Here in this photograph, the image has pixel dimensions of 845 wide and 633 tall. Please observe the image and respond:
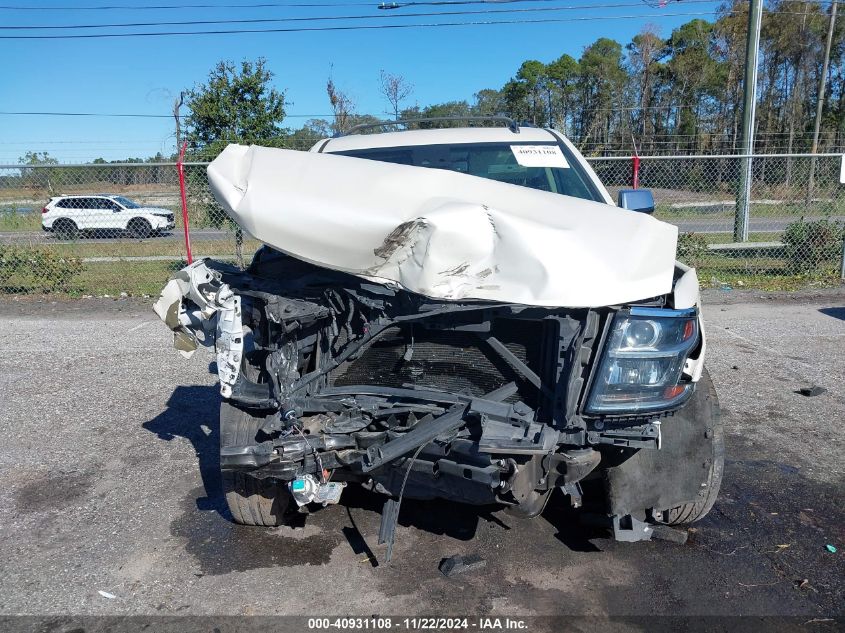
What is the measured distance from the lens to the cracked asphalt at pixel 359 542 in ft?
10.5

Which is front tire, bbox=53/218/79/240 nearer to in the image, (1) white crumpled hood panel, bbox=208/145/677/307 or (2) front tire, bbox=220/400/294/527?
(2) front tire, bbox=220/400/294/527

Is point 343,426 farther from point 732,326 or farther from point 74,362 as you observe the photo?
point 732,326

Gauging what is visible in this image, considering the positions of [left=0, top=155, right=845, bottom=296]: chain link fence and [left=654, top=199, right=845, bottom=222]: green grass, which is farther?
[left=654, top=199, right=845, bottom=222]: green grass

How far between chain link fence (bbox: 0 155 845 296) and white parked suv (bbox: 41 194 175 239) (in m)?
0.03

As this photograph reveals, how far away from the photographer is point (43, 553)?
12.1ft

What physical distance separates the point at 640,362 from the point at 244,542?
91.6 inches

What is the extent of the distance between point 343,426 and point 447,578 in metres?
0.95

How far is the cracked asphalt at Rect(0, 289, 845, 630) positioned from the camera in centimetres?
321

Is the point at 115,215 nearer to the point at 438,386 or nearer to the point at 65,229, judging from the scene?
the point at 65,229

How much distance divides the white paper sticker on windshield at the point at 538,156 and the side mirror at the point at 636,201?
50cm

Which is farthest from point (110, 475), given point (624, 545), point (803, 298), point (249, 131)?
point (803, 298)

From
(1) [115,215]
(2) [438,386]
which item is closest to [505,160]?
(2) [438,386]

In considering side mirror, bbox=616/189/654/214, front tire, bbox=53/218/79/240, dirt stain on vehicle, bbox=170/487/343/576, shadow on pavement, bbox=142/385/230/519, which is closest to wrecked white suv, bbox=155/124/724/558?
dirt stain on vehicle, bbox=170/487/343/576

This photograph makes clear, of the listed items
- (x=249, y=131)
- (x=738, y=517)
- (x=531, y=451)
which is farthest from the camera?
(x=249, y=131)
